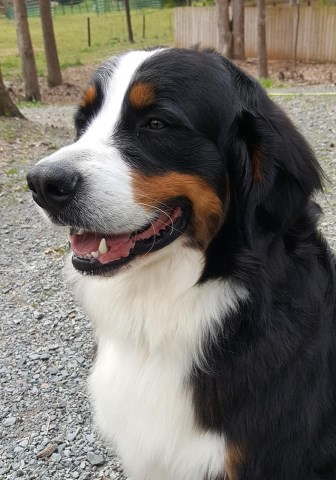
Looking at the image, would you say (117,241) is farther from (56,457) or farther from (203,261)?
(56,457)

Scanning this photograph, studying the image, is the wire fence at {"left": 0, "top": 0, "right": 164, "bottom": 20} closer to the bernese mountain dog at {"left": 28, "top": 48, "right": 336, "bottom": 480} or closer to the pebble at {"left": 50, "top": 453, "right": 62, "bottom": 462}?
the pebble at {"left": 50, "top": 453, "right": 62, "bottom": 462}

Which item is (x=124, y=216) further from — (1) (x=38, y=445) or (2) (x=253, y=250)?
(1) (x=38, y=445)

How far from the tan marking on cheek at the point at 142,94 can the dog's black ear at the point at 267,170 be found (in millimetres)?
346

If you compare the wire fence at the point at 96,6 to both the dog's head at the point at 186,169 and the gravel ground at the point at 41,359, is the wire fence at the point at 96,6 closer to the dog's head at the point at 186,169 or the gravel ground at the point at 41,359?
the gravel ground at the point at 41,359

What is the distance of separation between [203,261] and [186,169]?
377 millimetres

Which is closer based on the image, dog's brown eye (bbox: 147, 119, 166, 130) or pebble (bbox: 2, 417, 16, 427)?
dog's brown eye (bbox: 147, 119, 166, 130)

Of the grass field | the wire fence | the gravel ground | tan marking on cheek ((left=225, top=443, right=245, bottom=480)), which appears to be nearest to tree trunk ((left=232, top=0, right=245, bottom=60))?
the grass field

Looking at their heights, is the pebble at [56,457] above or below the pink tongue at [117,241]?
below

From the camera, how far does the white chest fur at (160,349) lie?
217cm

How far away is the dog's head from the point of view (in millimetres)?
2035

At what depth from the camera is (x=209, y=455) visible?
222 centimetres

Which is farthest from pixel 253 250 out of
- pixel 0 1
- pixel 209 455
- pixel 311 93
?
pixel 0 1

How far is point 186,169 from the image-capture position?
208 centimetres

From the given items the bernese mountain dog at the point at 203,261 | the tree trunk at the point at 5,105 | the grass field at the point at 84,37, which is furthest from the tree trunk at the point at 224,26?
the bernese mountain dog at the point at 203,261
